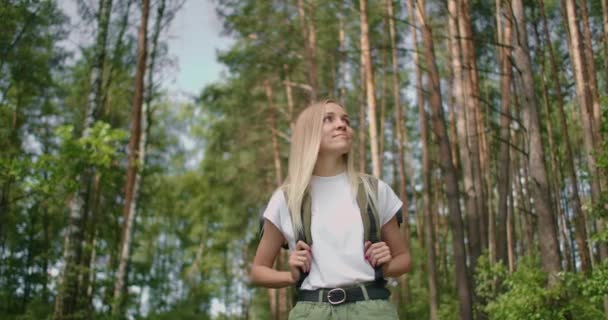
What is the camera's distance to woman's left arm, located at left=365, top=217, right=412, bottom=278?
2.33 metres

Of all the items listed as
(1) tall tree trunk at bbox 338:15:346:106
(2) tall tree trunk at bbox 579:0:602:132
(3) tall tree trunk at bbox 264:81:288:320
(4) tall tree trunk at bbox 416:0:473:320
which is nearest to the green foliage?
(4) tall tree trunk at bbox 416:0:473:320

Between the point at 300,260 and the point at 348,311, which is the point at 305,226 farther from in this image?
the point at 348,311

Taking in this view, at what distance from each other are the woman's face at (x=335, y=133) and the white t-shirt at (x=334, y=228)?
0.11 meters

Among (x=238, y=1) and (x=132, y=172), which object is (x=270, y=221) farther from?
(x=238, y=1)

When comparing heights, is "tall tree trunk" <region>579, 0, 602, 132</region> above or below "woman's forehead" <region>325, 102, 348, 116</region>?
above

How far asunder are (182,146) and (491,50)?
1523 centimetres

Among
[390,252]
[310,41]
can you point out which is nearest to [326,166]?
[390,252]

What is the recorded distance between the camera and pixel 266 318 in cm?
2961

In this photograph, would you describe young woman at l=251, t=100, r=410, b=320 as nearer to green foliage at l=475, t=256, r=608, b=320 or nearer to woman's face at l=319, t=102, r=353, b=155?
woman's face at l=319, t=102, r=353, b=155

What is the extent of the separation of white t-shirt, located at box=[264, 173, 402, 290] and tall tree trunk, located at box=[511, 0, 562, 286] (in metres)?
7.15

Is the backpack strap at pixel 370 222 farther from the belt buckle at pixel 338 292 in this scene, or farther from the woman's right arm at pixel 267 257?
the woman's right arm at pixel 267 257

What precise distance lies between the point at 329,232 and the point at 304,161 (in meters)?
0.28

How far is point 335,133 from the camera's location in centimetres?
255

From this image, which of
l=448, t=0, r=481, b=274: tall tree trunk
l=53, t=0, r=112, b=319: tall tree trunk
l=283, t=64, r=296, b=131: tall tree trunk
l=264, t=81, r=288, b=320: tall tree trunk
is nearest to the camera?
l=53, t=0, r=112, b=319: tall tree trunk
